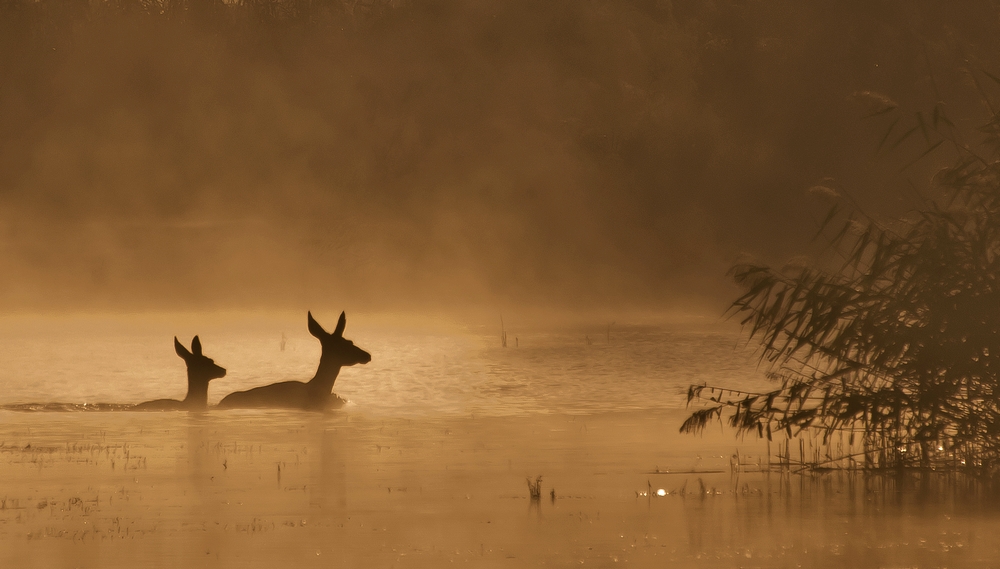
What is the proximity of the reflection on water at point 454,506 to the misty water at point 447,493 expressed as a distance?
0.02m

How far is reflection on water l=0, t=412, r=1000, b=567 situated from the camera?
7.55m

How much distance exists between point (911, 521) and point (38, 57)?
288 feet

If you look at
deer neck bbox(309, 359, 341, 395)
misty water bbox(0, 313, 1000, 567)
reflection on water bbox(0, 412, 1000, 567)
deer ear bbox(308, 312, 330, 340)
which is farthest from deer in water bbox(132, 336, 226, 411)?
reflection on water bbox(0, 412, 1000, 567)

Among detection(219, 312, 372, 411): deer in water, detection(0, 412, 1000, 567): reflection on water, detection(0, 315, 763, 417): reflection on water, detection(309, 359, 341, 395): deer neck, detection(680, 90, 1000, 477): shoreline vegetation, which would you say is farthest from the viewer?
detection(0, 315, 763, 417): reflection on water

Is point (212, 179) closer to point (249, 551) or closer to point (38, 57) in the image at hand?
point (38, 57)

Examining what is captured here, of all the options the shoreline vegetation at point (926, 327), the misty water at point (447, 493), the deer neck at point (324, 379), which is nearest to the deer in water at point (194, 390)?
the misty water at point (447, 493)

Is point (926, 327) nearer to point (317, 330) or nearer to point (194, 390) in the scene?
point (317, 330)

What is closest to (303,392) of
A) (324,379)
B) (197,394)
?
(324,379)

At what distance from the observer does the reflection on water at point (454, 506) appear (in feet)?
24.8

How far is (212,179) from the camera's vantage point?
8281cm

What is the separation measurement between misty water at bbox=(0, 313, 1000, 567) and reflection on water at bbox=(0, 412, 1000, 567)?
0.02 meters

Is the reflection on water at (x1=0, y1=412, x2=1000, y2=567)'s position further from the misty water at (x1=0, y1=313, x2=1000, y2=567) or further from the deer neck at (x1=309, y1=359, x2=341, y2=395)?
the deer neck at (x1=309, y1=359, x2=341, y2=395)

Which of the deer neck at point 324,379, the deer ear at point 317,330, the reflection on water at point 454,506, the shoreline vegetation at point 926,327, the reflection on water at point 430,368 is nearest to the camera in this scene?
the reflection on water at point 454,506

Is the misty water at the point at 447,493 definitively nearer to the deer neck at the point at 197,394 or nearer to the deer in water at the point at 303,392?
the deer in water at the point at 303,392
